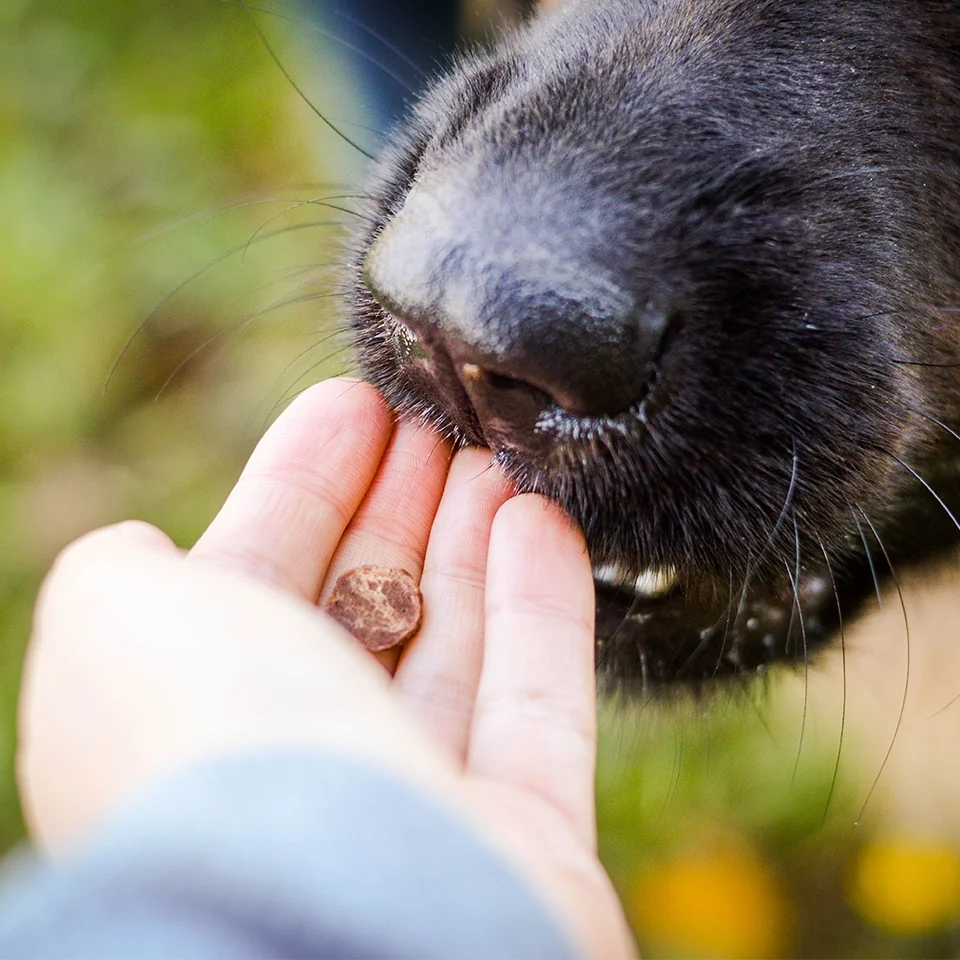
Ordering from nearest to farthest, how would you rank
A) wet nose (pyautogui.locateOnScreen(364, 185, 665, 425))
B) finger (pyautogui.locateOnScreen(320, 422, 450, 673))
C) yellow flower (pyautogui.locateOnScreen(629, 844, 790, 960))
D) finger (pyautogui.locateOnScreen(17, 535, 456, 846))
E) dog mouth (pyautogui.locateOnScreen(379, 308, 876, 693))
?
finger (pyautogui.locateOnScreen(17, 535, 456, 846)) → wet nose (pyautogui.locateOnScreen(364, 185, 665, 425)) → dog mouth (pyautogui.locateOnScreen(379, 308, 876, 693)) → finger (pyautogui.locateOnScreen(320, 422, 450, 673)) → yellow flower (pyautogui.locateOnScreen(629, 844, 790, 960))

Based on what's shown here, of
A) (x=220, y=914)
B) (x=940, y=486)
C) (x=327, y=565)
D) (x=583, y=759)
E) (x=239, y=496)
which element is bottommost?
(x=940, y=486)

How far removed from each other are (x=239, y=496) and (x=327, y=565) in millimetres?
157

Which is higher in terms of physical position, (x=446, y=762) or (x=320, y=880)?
(x=320, y=880)

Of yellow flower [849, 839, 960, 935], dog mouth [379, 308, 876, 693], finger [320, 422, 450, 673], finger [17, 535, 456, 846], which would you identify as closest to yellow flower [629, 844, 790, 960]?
yellow flower [849, 839, 960, 935]

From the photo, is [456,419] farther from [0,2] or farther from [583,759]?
[0,2]

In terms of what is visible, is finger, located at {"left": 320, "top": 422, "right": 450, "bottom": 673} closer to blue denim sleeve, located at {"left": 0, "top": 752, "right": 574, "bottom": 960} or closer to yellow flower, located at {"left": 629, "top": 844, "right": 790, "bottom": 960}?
blue denim sleeve, located at {"left": 0, "top": 752, "right": 574, "bottom": 960}

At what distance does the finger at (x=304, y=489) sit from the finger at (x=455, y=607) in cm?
A: 14

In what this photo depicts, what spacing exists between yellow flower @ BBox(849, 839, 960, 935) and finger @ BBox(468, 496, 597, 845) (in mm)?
1887

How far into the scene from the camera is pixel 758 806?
273 cm

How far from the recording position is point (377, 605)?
52.9 inches

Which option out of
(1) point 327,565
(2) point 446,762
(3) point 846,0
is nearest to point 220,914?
(2) point 446,762

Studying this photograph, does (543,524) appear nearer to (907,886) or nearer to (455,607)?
(455,607)

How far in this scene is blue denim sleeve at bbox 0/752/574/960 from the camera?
680mm

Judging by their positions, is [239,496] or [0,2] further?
[0,2]
